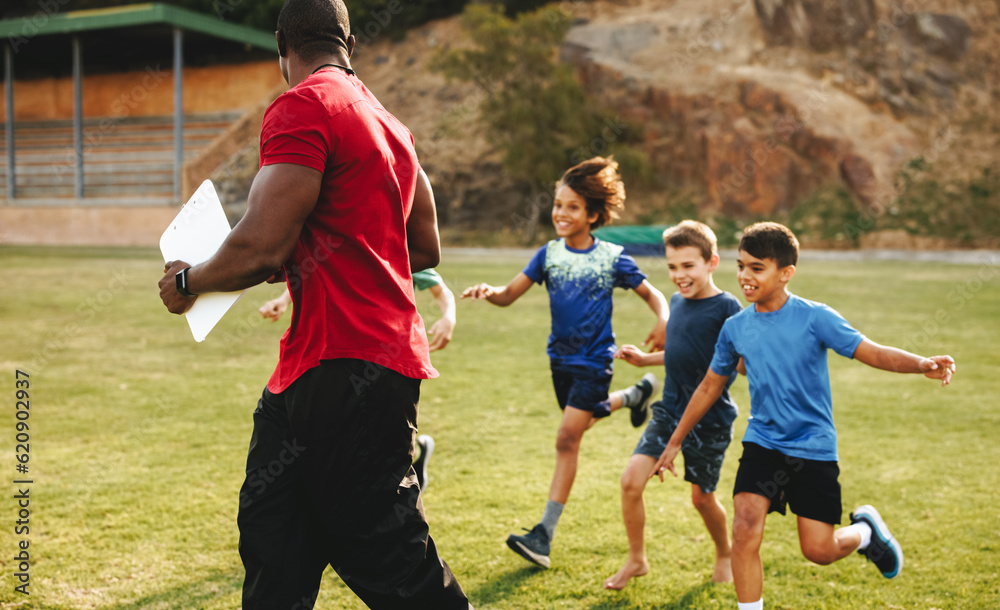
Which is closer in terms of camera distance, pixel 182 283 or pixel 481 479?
pixel 182 283

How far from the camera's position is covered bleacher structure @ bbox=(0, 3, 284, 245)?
1154 inches

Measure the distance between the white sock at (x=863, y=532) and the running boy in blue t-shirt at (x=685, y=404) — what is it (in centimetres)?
51

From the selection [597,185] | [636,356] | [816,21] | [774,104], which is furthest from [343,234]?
[816,21]

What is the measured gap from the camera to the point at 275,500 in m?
2.19

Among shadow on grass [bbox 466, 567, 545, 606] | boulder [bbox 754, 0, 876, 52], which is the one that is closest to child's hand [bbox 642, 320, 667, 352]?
shadow on grass [bbox 466, 567, 545, 606]

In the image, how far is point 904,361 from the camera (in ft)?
8.81

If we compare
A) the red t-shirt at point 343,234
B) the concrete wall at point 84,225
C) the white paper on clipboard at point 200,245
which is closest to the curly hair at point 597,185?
the red t-shirt at point 343,234

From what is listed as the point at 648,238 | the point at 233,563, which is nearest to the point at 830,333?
the point at 233,563

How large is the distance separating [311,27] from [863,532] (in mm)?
2831

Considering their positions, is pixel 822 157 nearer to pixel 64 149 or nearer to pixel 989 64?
pixel 989 64

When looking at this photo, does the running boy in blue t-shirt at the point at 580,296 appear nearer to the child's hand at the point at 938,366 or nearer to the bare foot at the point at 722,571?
the bare foot at the point at 722,571

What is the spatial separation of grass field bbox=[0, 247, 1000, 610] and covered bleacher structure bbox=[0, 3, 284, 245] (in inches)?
842

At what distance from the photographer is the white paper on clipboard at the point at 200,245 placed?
2.10 m

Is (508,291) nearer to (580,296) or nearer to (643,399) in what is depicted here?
(580,296)
